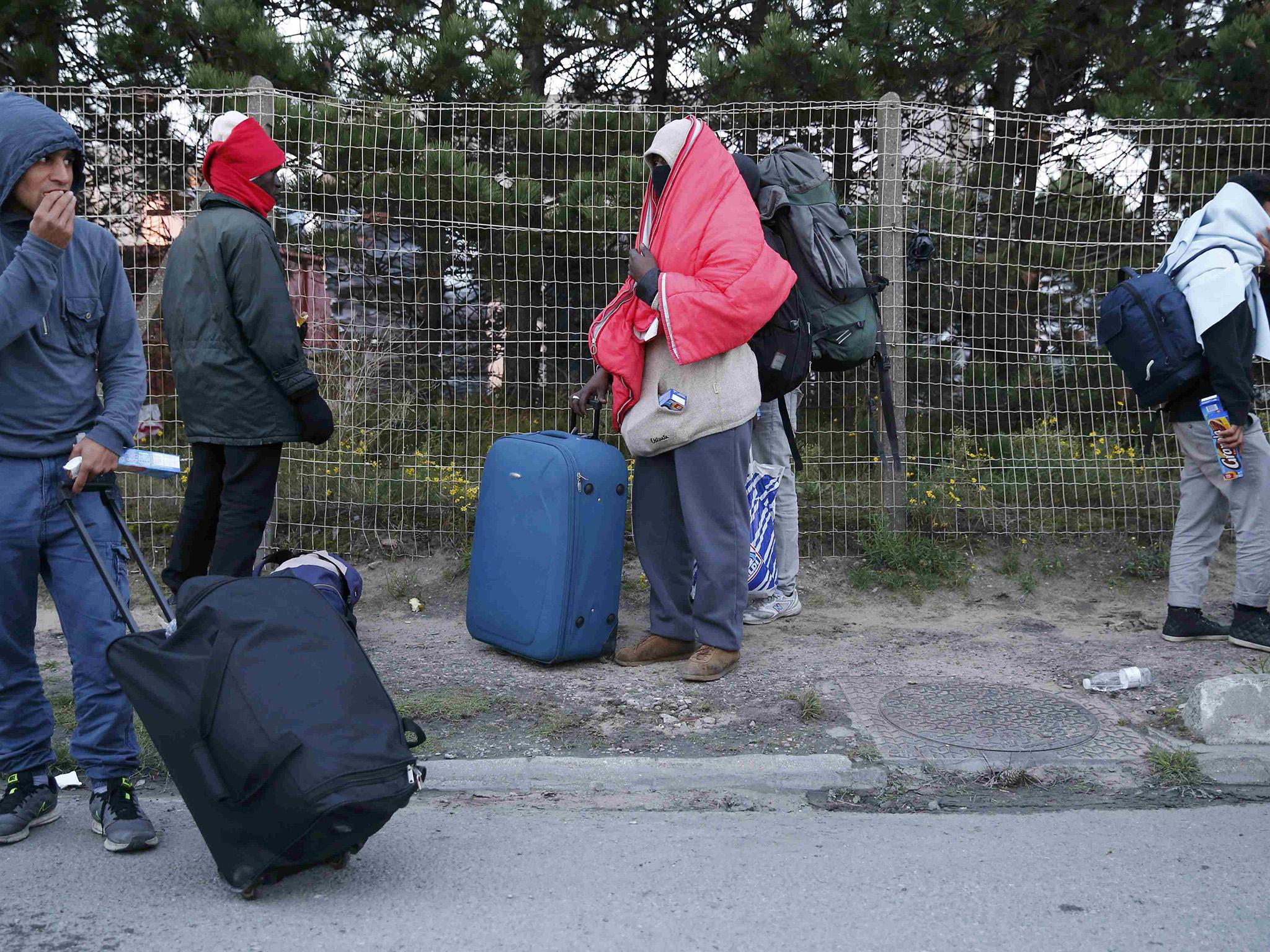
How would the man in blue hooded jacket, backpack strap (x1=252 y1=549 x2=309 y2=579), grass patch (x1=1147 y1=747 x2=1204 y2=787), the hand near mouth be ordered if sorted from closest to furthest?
the hand near mouth → the man in blue hooded jacket → grass patch (x1=1147 y1=747 x2=1204 y2=787) → backpack strap (x1=252 y1=549 x2=309 y2=579)

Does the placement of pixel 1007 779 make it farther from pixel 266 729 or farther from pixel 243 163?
pixel 243 163

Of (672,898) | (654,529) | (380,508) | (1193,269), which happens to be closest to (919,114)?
(1193,269)

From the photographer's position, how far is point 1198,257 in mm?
5023

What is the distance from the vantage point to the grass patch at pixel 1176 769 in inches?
149

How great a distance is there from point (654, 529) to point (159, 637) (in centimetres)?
233

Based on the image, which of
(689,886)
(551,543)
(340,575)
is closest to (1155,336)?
(551,543)

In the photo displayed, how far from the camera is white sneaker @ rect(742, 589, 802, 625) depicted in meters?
5.64

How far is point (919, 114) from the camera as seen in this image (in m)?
6.41

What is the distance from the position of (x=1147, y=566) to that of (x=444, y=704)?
4.02 meters

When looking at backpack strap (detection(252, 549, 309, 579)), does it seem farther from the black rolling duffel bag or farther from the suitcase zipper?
the suitcase zipper

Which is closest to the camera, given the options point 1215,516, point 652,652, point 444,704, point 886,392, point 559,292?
point 444,704

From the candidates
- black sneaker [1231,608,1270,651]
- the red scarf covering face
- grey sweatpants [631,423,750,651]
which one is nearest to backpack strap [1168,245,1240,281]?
black sneaker [1231,608,1270,651]

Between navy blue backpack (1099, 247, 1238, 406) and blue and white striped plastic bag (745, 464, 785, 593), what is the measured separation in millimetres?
1625

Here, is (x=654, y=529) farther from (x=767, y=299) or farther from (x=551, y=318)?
(x=551, y=318)
